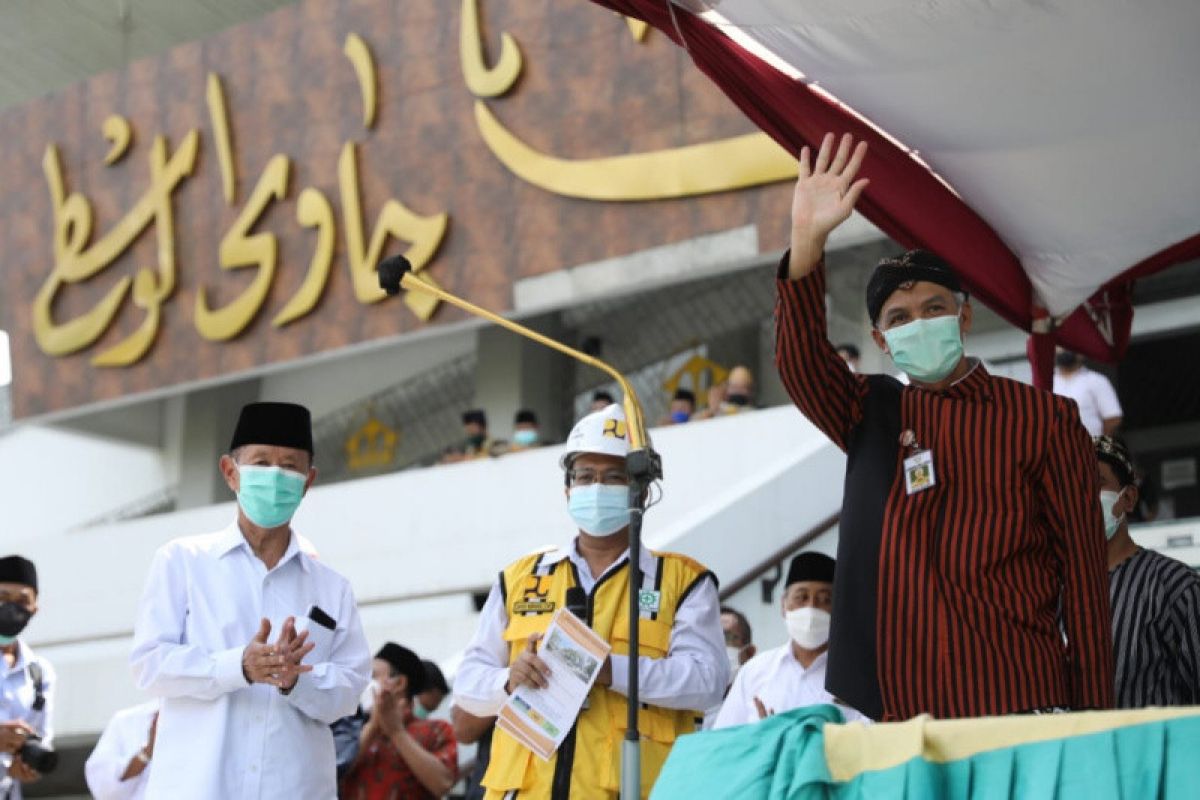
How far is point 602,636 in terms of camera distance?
3.74m

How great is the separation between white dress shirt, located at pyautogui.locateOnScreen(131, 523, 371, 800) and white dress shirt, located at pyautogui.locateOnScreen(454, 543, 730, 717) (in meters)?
0.27

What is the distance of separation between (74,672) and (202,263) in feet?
14.8

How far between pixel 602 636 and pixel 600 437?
1.64 ft

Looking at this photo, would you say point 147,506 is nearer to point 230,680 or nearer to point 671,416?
point 671,416

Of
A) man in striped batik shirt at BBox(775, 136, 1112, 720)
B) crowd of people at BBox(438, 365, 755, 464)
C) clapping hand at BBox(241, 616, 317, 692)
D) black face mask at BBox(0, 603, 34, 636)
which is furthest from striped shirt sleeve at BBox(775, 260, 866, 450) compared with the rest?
crowd of people at BBox(438, 365, 755, 464)

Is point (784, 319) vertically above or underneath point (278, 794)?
above

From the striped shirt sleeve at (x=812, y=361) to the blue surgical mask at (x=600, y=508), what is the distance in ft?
2.90

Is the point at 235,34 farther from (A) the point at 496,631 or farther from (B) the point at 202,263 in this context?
(A) the point at 496,631

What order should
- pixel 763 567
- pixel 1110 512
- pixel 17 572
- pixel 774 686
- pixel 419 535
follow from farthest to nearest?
1. pixel 419 535
2. pixel 763 567
3. pixel 17 572
4. pixel 774 686
5. pixel 1110 512

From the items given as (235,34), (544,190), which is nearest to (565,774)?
(544,190)

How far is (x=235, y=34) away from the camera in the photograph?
1577 cm

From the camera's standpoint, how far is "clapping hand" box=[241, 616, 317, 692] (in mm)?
3461

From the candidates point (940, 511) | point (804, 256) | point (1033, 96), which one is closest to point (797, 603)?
point (1033, 96)

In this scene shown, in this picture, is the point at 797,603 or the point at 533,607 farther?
the point at 797,603
